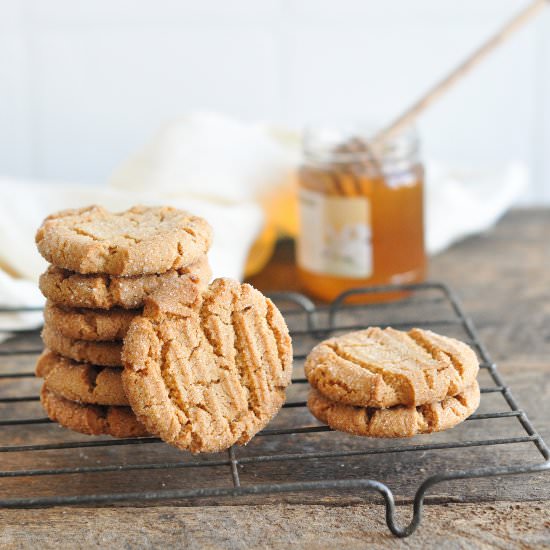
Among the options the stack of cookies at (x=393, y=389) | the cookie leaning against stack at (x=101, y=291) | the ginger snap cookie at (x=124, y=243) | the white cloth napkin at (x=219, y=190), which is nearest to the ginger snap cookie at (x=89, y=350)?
the cookie leaning against stack at (x=101, y=291)

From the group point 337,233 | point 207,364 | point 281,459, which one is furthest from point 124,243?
point 337,233

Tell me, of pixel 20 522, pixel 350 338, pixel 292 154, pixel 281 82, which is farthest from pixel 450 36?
pixel 20 522

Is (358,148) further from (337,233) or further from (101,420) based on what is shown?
(101,420)

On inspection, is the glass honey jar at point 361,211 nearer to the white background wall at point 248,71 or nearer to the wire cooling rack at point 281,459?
the wire cooling rack at point 281,459

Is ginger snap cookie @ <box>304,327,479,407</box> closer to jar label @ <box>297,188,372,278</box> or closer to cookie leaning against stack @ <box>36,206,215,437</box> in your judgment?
cookie leaning against stack @ <box>36,206,215,437</box>

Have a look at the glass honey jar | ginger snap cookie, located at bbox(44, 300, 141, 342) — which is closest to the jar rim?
the glass honey jar

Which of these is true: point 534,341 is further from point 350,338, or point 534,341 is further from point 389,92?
point 389,92
